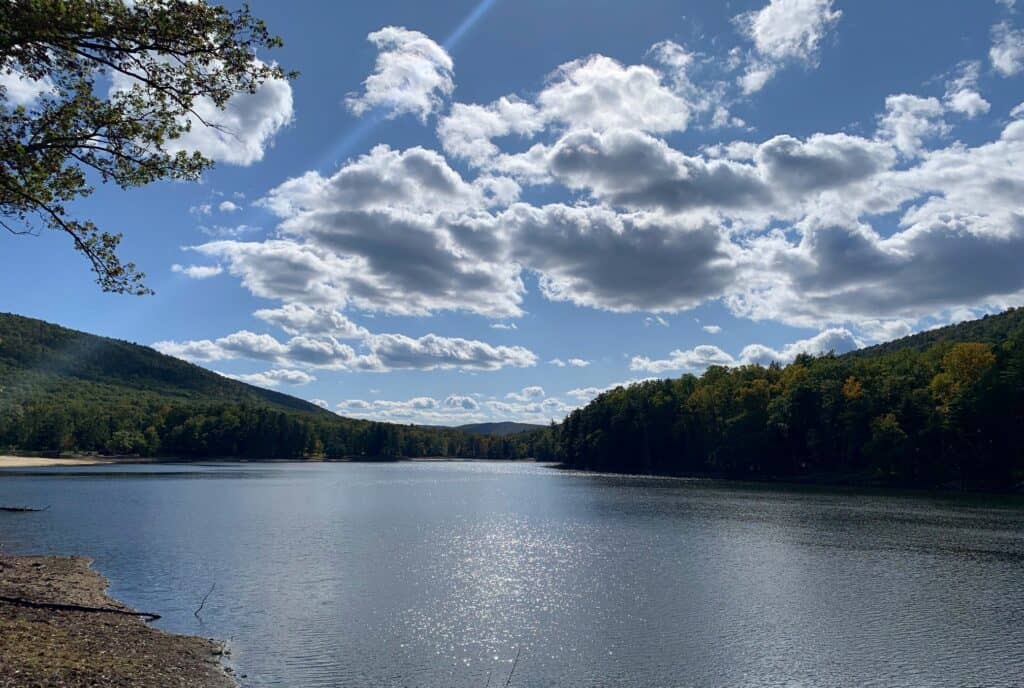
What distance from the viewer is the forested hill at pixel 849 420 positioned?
316 feet

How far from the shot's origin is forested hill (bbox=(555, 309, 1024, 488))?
9619 cm

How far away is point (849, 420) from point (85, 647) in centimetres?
11551

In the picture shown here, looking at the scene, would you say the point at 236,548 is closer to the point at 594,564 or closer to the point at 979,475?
the point at 594,564

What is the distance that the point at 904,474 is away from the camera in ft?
342

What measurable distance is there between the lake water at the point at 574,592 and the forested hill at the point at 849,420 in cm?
3968

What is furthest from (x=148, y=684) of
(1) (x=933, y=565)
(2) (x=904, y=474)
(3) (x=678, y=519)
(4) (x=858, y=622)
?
(2) (x=904, y=474)

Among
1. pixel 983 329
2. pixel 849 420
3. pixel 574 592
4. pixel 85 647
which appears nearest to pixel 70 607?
pixel 85 647

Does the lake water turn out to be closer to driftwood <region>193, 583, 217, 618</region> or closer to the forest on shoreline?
driftwood <region>193, 583, 217, 618</region>

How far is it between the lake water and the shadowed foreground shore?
1481 mm

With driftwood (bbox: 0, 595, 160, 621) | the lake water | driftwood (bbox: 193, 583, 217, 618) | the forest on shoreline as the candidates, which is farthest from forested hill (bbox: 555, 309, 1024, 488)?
driftwood (bbox: 0, 595, 160, 621)

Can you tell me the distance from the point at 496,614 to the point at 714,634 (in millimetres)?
7807

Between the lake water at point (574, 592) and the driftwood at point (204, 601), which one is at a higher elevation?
the lake water at point (574, 592)

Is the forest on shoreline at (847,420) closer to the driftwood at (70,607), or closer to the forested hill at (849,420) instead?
→ the forested hill at (849,420)

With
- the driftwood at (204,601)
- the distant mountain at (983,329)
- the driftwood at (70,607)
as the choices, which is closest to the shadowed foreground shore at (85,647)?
the driftwood at (70,607)
